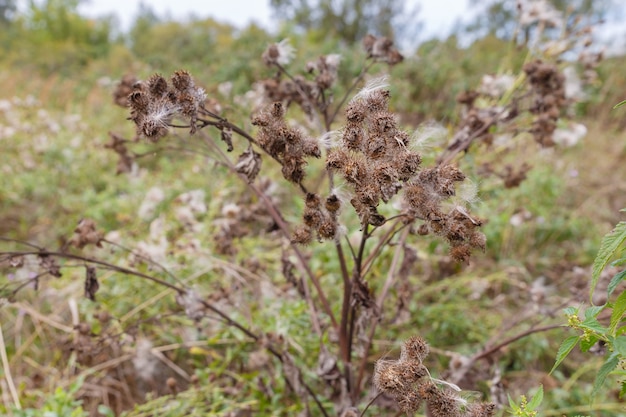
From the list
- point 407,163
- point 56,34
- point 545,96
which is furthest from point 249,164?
point 56,34

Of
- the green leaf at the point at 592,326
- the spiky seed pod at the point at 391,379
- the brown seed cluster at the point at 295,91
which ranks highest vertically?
the brown seed cluster at the point at 295,91

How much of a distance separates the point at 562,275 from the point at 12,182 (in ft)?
12.9

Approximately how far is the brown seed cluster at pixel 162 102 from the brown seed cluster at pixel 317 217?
273 mm

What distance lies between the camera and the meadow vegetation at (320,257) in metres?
0.91

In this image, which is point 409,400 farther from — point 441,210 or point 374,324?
point 374,324

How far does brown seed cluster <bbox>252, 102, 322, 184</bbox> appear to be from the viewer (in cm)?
96

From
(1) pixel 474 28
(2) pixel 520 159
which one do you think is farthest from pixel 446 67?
(1) pixel 474 28

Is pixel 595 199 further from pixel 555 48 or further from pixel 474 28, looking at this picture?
pixel 474 28

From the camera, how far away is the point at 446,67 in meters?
7.14

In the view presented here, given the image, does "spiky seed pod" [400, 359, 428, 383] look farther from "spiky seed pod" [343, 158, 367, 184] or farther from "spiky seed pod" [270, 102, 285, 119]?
"spiky seed pod" [270, 102, 285, 119]

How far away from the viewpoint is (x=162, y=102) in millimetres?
938

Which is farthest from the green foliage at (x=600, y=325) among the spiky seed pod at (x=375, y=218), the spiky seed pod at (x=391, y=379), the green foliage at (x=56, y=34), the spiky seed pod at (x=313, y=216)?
the green foliage at (x=56, y=34)

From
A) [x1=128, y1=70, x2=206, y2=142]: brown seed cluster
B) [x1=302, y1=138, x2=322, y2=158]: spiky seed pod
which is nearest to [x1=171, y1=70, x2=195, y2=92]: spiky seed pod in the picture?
[x1=128, y1=70, x2=206, y2=142]: brown seed cluster

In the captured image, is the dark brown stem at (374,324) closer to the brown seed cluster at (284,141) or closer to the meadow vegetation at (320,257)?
the meadow vegetation at (320,257)
